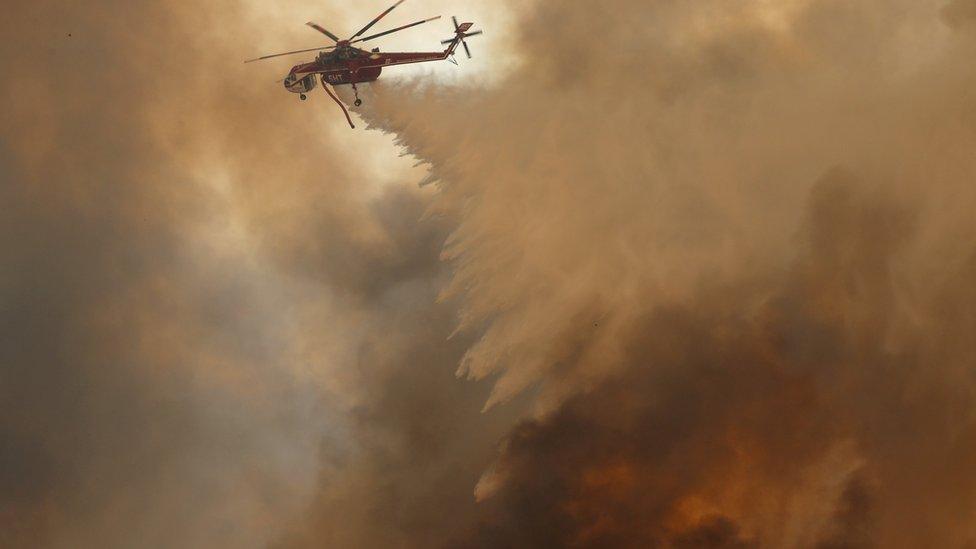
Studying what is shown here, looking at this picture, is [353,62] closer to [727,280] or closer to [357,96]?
[357,96]

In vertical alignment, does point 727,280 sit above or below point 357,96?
below

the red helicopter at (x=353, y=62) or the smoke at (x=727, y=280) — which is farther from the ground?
the red helicopter at (x=353, y=62)

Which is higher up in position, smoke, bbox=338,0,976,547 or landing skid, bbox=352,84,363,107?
landing skid, bbox=352,84,363,107

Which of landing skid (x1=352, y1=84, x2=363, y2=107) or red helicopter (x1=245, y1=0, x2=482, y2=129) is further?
landing skid (x1=352, y1=84, x2=363, y2=107)

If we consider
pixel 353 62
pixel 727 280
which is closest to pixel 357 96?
pixel 353 62

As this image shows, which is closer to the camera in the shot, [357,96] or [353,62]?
[353,62]

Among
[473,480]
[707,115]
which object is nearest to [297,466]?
[473,480]

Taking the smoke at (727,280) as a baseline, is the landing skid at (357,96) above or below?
above

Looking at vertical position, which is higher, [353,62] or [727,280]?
[353,62]

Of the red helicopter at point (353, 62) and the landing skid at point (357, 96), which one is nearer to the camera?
the red helicopter at point (353, 62)

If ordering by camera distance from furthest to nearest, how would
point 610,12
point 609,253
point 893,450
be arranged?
1. point 610,12
2. point 609,253
3. point 893,450

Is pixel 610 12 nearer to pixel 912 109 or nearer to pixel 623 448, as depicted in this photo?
pixel 912 109
